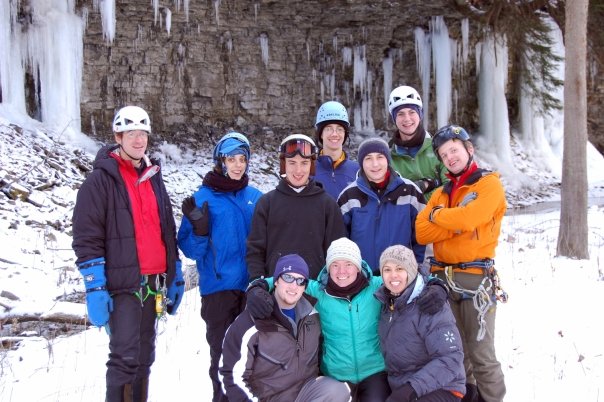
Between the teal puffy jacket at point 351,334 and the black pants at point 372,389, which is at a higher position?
the teal puffy jacket at point 351,334

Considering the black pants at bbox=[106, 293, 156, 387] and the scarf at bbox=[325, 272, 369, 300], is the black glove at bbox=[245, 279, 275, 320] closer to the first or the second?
the scarf at bbox=[325, 272, 369, 300]

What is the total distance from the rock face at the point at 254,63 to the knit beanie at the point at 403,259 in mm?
13853

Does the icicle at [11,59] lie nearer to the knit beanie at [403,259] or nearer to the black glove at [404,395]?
the knit beanie at [403,259]

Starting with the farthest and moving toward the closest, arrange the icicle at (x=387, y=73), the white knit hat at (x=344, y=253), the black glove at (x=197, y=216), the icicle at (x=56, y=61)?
1. the icicle at (x=387, y=73)
2. the icicle at (x=56, y=61)
3. the black glove at (x=197, y=216)
4. the white knit hat at (x=344, y=253)

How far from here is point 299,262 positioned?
3191 millimetres

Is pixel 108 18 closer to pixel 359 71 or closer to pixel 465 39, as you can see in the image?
pixel 359 71

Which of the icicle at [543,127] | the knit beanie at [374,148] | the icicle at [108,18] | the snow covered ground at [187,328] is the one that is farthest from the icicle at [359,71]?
the knit beanie at [374,148]

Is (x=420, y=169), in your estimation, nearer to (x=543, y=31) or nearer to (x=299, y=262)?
(x=299, y=262)

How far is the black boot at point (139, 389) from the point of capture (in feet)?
12.1

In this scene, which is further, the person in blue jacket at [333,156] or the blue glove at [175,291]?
the person in blue jacket at [333,156]

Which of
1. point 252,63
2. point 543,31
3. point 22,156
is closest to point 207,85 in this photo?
point 252,63

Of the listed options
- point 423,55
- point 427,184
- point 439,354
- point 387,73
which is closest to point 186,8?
point 387,73

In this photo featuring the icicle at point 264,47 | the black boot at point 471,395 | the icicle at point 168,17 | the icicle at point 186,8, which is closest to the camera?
the black boot at point 471,395

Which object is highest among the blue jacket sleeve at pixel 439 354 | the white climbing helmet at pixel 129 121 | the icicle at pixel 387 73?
the icicle at pixel 387 73
